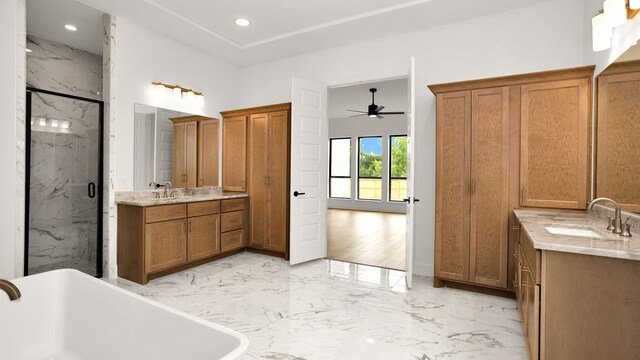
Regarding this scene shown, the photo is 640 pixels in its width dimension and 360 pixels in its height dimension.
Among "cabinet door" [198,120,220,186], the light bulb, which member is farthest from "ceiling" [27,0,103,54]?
the light bulb

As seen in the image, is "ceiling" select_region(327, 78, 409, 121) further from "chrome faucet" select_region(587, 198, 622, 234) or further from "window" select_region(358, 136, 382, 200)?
"chrome faucet" select_region(587, 198, 622, 234)

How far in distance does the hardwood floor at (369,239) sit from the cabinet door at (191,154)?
7.51 feet

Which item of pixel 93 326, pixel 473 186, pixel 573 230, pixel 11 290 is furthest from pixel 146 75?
pixel 573 230

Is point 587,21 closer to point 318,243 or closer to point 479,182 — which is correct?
point 479,182

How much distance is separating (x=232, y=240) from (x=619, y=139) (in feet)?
13.7

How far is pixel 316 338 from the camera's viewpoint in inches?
90.6

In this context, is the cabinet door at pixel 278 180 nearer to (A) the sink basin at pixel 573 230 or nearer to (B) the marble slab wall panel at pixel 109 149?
(B) the marble slab wall panel at pixel 109 149

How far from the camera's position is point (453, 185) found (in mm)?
3209

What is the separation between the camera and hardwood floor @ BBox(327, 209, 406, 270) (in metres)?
4.46

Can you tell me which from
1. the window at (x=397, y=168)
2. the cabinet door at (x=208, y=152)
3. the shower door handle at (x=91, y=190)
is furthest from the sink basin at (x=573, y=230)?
the window at (x=397, y=168)

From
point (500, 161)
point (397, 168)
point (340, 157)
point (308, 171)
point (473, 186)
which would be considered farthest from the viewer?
point (340, 157)

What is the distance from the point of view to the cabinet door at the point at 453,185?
3.14 m

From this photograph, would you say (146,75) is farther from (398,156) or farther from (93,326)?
(398,156)

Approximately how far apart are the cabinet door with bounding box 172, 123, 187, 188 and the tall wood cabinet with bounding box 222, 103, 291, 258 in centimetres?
77
